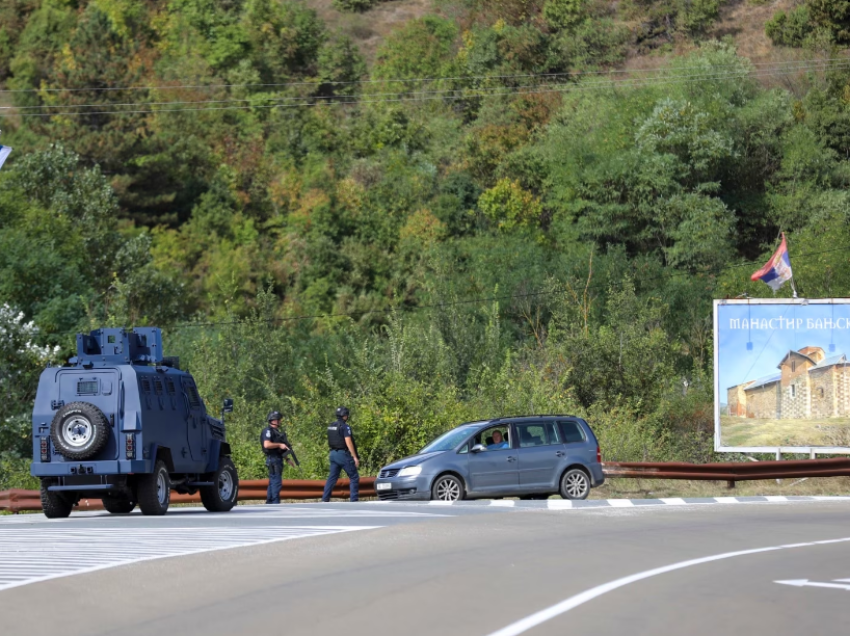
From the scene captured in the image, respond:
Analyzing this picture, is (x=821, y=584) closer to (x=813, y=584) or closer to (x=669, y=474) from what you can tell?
(x=813, y=584)

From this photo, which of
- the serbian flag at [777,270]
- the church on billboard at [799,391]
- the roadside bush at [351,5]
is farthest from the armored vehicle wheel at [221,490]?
the roadside bush at [351,5]

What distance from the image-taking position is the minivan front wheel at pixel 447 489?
24.1 m

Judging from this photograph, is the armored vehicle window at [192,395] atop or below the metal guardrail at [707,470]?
atop

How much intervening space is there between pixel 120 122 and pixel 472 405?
58.3 meters

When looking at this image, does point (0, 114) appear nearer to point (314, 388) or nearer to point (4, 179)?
point (4, 179)

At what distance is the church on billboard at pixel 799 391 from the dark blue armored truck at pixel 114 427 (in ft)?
47.6

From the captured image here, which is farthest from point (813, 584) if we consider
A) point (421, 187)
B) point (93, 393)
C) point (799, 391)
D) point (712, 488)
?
point (421, 187)

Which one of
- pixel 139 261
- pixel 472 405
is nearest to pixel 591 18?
pixel 139 261

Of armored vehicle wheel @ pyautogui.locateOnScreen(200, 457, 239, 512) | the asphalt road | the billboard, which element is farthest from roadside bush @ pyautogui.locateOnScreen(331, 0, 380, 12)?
the asphalt road

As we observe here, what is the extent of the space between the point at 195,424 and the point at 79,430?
241cm

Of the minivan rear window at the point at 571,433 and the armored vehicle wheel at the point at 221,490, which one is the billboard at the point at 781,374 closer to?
the minivan rear window at the point at 571,433

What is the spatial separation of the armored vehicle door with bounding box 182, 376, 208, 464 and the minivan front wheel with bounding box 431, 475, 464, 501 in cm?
387

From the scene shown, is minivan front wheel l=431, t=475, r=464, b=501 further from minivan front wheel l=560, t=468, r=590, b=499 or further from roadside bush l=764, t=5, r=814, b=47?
roadside bush l=764, t=5, r=814, b=47

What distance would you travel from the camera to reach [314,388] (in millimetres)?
34750
